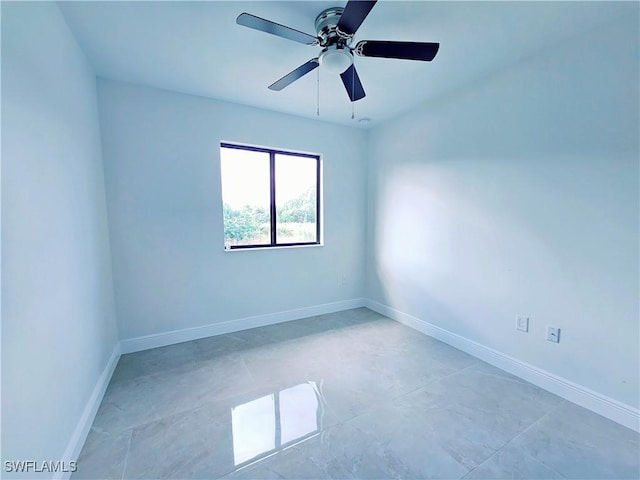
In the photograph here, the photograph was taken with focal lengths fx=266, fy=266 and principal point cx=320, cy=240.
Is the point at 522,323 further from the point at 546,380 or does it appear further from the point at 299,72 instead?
the point at 299,72

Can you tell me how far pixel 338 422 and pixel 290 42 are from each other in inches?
98.6

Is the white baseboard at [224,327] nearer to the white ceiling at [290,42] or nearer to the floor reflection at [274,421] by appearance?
the floor reflection at [274,421]

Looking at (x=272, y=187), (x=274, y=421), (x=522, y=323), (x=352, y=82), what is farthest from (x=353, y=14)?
(x=522, y=323)

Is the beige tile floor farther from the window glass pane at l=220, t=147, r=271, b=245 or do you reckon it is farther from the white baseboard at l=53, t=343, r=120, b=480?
the window glass pane at l=220, t=147, r=271, b=245

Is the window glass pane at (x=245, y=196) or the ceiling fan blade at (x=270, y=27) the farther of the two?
the window glass pane at (x=245, y=196)

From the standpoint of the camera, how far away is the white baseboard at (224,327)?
2527 mm

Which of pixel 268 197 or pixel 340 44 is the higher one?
pixel 340 44

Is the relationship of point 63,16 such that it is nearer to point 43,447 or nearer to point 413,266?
point 43,447

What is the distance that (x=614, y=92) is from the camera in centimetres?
163

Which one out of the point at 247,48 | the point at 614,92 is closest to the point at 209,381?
the point at 247,48

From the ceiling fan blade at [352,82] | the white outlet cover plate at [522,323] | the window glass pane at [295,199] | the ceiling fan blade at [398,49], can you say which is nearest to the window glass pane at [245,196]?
the window glass pane at [295,199]

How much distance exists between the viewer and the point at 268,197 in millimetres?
3131

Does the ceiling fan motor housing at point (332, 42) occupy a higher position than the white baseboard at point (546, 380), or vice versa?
the ceiling fan motor housing at point (332, 42)

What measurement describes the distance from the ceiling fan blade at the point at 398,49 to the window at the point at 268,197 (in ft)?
5.77
